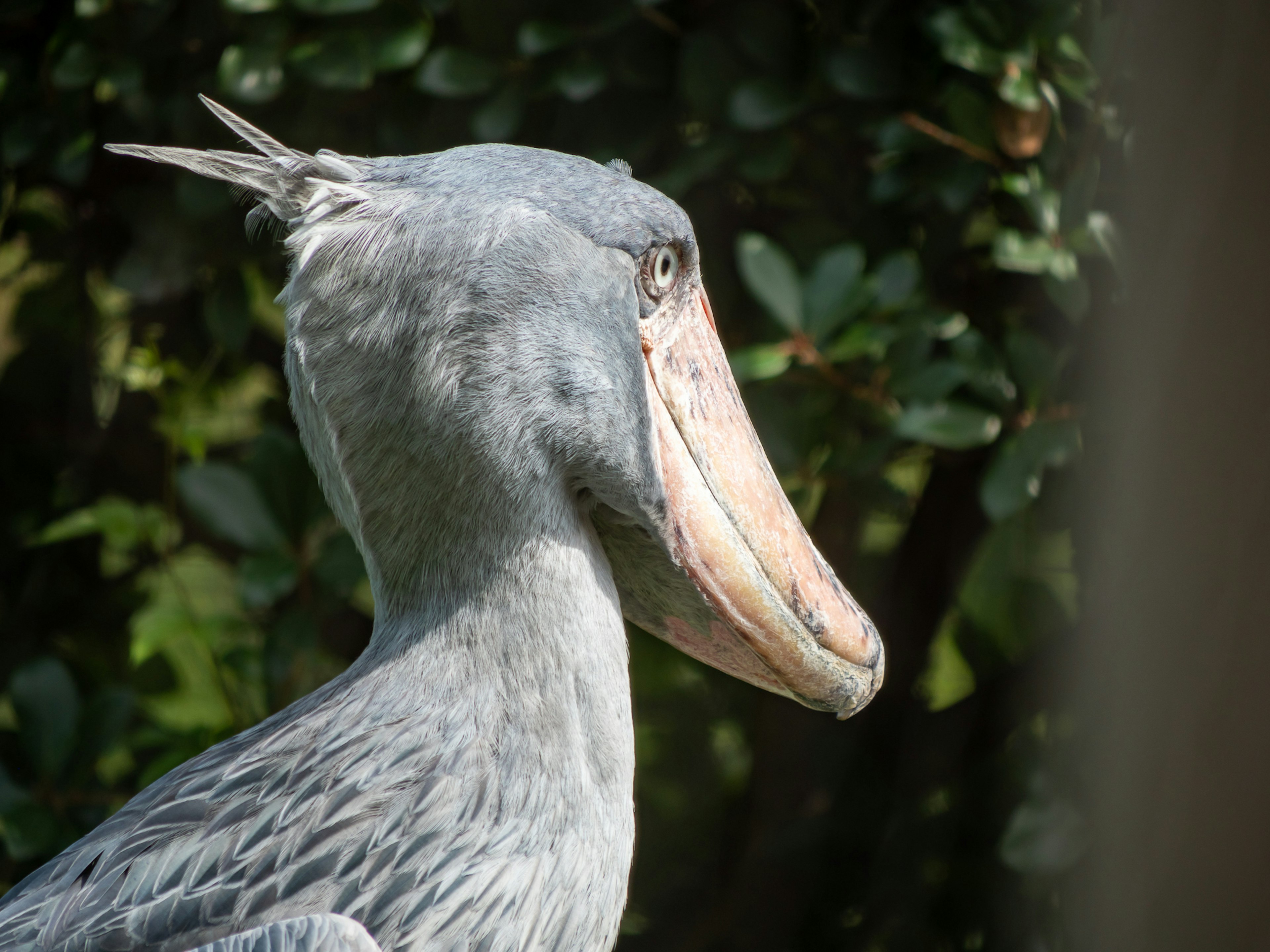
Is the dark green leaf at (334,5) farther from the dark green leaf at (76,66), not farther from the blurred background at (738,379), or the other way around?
the dark green leaf at (76,66)

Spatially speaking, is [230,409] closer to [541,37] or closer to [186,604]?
[186,604]

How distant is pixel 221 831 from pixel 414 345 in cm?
36

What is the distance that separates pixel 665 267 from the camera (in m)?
0.80

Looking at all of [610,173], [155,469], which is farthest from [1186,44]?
[155,469]

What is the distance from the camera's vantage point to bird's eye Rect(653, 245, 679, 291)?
2.58ft

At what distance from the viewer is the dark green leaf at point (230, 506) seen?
1449 mm

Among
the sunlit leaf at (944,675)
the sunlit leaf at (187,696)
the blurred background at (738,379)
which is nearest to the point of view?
the blurred background at (738,379)

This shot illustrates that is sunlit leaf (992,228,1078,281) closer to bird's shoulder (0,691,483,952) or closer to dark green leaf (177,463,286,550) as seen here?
bird's shoulder (0,691,483,952)

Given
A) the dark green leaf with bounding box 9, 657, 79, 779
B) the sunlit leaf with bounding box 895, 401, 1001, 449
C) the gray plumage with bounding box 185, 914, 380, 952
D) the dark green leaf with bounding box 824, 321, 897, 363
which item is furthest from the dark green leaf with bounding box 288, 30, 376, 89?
the gray plumage with bounding box 185, 914, 380, 952

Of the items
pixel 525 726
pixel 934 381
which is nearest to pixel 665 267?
pixel 525 726

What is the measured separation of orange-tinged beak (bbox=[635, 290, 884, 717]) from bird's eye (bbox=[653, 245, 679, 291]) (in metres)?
0.02

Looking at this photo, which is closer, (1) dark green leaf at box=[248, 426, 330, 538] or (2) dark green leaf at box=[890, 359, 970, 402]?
(2) dark green leaf at box=[890, 359, 970, 402]

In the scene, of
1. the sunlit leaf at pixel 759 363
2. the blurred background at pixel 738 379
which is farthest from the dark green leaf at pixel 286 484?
the sunlit leaf at pixel 759 363

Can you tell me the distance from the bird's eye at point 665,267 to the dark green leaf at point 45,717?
1221 millimetres
